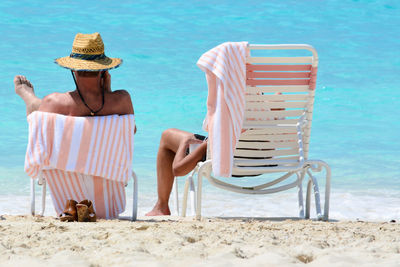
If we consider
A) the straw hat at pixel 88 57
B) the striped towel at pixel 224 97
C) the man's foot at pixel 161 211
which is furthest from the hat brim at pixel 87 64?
the man's foot at pixel 161 211

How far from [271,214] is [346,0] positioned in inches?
595

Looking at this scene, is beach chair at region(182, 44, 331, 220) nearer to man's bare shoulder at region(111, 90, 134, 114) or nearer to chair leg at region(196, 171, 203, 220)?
chair leg at region(196, 171, 203, 220)

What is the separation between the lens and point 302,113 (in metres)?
4.54

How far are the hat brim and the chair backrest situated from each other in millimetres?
888

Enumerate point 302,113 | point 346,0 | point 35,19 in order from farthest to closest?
point 346,0
point 35,19
point 302,113

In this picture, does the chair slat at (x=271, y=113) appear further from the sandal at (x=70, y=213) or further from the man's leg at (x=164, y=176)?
the sandal at (x=70, y=213)

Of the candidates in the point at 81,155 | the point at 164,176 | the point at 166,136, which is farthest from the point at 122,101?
the point at 164,176

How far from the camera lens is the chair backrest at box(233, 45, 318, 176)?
14.4ft

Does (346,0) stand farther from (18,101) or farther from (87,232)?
(87,232)

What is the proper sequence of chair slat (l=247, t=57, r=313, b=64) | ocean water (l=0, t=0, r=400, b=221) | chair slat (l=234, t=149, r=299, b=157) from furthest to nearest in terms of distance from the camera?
ocean water (l=0, t=0, r=400, b=221) < chair slat (l=234, t=149, r=299, b=157) < chair slat (l=247, t=57, r=313, b=64)

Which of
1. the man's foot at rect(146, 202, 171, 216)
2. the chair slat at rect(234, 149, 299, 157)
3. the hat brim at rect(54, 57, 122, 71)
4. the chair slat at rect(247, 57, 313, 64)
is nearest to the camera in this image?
the hat brim at rect(54, 57, 122, 71)

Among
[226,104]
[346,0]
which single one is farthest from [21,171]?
[346,0]

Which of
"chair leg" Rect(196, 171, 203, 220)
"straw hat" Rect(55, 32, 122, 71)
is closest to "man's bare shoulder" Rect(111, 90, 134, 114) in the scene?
"straw hat" Rect(55, 32, 122, 71)

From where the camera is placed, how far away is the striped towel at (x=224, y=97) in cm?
421
